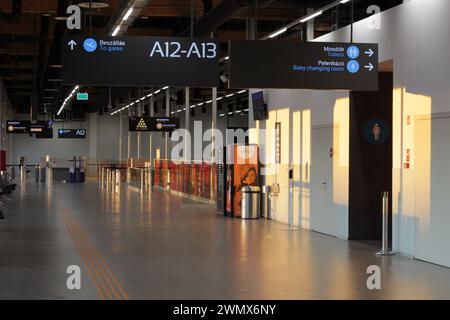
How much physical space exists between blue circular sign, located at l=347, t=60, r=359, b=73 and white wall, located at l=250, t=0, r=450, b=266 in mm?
727

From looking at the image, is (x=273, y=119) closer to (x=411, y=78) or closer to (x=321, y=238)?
(x=321, y=238)

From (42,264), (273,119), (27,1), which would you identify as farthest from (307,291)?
(27,1)

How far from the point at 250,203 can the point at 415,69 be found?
25.2 feet

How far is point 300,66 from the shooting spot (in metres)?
11.5

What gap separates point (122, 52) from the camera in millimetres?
11555

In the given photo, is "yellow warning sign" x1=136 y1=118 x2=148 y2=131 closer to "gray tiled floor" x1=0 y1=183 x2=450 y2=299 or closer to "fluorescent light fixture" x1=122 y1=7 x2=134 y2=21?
"gray tiled floor" x1=0 y1=183 x2=450 y2=299

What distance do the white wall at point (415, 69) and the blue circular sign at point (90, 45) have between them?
4477 mm

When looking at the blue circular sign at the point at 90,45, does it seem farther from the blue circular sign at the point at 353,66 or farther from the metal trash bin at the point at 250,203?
the metal trash bin at the point at 250,203

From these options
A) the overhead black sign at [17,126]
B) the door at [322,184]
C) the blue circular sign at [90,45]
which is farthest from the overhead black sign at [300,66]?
the overhead black sign at [17,126]

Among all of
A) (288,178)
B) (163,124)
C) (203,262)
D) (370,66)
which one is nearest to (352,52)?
(370,66)

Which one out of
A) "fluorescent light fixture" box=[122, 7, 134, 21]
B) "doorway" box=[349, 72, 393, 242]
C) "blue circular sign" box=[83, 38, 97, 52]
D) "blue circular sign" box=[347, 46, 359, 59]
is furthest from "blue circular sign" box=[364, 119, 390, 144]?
"blue circular sign" box=[83, 38, 97, 52]

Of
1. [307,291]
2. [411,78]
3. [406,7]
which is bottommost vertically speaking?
[307,291]

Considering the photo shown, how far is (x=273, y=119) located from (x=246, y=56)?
6828 mm

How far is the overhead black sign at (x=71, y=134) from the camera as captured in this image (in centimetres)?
4897
